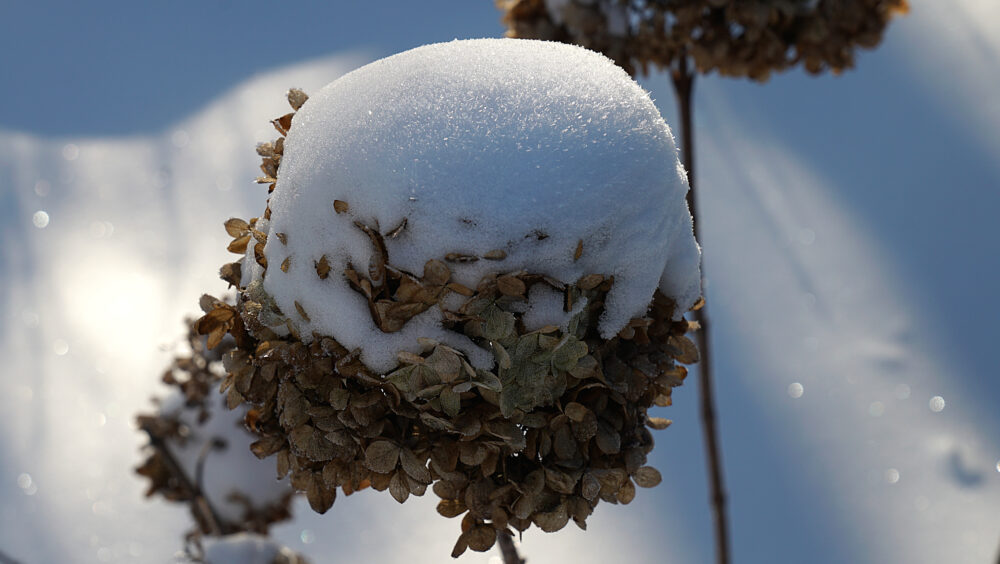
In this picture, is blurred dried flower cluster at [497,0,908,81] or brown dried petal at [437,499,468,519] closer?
brown dried petal at [437,499,468,519]

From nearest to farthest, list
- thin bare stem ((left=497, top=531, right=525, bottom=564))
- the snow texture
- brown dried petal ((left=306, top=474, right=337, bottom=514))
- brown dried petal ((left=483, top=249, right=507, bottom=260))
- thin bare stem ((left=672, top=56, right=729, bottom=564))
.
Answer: brown dried petal ((left=483, top=249, right=507, bottom=260)) → brown dried petal ((left=306, top=474, right=337, bottom=514)) → thin bare stem ((left=497, top=531, right=525, bottom=564)) → the snow texture → thin bare stem ((left=672, top=56, right=729, bottom=564))

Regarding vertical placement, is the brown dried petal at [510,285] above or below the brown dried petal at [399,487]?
above

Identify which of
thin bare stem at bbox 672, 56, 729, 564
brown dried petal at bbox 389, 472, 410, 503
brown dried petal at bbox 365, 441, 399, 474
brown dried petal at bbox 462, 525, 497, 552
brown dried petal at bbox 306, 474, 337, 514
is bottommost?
thin bare stem at bbox 672, 56, 729, 564

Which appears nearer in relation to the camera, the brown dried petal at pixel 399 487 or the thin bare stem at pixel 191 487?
the brown dried petal at pixel 399 487

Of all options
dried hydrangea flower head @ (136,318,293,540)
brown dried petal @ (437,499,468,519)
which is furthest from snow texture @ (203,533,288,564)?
brown dried petal @ (437,499,468,519)

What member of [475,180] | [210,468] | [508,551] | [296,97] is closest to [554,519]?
[508,551]

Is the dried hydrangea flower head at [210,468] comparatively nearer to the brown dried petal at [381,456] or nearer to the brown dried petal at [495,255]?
the brown dried petal at [381,456]

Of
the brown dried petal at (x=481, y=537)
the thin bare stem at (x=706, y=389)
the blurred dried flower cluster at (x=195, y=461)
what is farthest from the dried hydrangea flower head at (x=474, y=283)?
the thin bare stem at (x=706, y=389)

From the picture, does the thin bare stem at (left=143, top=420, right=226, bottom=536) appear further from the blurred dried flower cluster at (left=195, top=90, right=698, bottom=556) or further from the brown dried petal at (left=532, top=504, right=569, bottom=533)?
the brown dried petal at (left=532, top=504, right=569, bottom=533)
